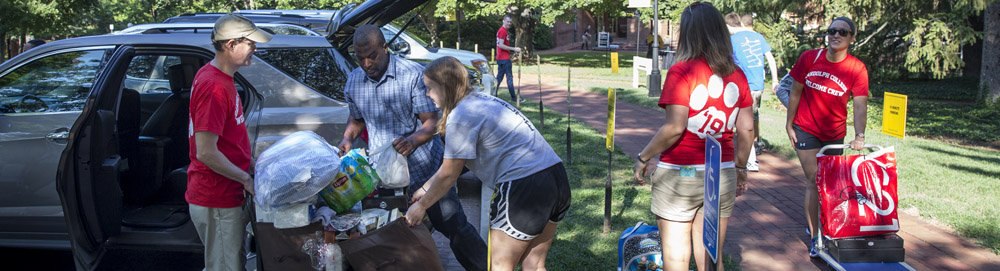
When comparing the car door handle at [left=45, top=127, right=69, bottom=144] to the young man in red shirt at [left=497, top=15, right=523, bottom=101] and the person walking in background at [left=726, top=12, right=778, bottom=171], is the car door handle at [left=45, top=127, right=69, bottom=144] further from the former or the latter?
the young man in red shirt at [left=497, top=15, right=523, bottom=101]

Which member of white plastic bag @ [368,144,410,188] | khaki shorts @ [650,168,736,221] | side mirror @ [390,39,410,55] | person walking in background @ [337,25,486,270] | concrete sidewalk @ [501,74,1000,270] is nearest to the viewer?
khaki shorts @ [650,168,736,221]

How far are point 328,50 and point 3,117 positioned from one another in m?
2.14

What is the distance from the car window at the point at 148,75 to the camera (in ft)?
21.1

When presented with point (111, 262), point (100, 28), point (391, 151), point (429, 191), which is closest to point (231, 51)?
point (391, 151)

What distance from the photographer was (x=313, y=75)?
5242 millimetres

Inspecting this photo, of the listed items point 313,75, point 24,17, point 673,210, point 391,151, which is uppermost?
point 24,17

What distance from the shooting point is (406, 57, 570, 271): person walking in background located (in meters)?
3.32

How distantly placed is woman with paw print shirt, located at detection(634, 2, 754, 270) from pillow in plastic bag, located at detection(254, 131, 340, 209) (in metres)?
1.61

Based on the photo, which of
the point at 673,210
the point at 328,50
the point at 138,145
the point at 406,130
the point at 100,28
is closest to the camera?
the point at 673,210

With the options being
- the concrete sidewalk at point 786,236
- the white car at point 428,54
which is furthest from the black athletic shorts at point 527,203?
the white car at point 428,54

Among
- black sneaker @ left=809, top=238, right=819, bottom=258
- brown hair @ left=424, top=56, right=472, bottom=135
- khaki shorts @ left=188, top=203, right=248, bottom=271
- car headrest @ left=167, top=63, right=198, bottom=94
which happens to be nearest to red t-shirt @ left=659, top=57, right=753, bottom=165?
brown hair @ left=424, top=56, right=472, bottom=135

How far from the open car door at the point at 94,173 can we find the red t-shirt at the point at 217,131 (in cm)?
68

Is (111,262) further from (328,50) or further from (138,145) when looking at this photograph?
(328,50)

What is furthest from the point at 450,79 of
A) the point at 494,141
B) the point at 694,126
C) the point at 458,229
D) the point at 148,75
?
the point at 148,75
